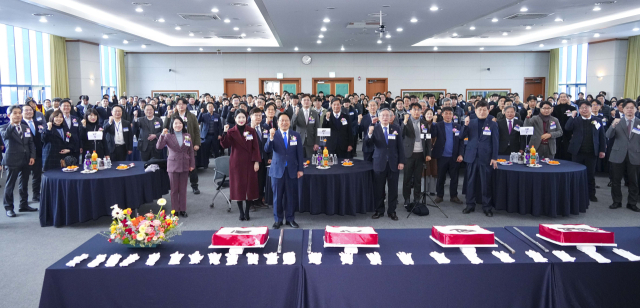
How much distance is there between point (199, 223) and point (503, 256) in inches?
163

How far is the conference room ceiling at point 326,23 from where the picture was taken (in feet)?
30.1

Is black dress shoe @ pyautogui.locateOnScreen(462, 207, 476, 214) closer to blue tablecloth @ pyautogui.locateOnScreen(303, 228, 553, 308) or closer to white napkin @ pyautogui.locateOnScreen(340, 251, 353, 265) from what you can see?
blue tablecloth @ pyautogui.locateOnScreen(303, 228, 553, 308)

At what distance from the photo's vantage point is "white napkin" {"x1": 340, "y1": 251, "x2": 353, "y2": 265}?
231 centimetres

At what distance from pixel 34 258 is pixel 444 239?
13.8ft

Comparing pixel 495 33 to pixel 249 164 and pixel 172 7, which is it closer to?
pixel 172 7

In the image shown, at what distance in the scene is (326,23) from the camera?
11.1 meters

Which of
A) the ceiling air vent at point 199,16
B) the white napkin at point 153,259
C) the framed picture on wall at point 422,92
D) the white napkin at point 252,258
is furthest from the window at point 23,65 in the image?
the framed picture on wall at point 422,92

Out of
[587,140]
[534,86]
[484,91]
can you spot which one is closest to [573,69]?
[534,86]

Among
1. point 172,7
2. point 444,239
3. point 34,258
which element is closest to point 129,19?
point 172,7

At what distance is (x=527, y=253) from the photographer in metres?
2.43

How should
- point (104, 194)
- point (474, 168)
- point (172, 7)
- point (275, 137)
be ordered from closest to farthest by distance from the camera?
1. point (275, 137)
2. point (104, 194)
3. point (474, 168)
4. point (172, 7)

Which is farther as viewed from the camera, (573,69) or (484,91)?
(484,91)

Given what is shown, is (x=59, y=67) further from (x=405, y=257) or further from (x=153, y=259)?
(x=405, y=257)

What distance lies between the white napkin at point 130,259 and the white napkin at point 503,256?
2162 millimetres
